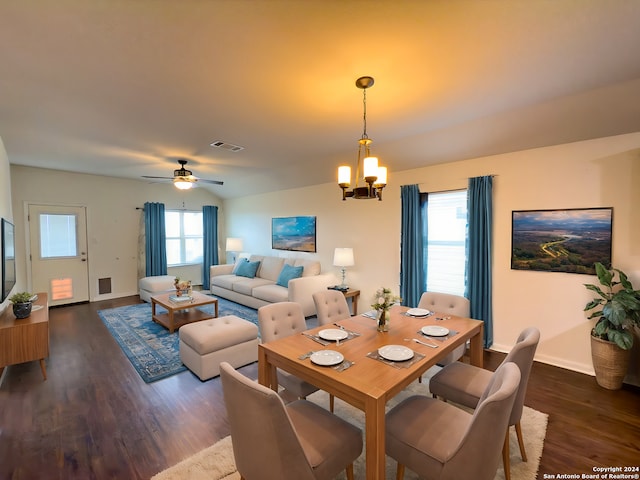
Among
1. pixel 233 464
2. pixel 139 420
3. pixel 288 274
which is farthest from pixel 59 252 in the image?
pixel 233 464

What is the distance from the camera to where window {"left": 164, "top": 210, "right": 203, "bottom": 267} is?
291 inches

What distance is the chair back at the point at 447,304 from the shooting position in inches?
109

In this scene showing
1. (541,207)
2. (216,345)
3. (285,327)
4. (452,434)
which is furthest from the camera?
(541,207)

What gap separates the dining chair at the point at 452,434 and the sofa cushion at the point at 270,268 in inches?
175

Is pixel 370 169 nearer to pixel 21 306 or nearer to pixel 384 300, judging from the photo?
pixel 384 300

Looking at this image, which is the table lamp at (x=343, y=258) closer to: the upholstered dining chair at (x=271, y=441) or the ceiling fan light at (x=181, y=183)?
the ceiling fan light at (x=181, y=183)

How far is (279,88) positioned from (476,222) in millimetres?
2822

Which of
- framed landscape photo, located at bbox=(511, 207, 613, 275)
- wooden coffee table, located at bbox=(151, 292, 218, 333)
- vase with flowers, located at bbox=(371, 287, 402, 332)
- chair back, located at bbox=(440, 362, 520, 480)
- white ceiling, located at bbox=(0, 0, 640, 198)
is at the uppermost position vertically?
white ceiling, located at bbox=(0, 0, 640, 198)

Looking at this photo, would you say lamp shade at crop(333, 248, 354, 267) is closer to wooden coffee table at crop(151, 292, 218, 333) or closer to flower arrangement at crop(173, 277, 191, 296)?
wooden coffee table at crop(151, 292, 218, 333)

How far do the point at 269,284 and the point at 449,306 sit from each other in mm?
3605

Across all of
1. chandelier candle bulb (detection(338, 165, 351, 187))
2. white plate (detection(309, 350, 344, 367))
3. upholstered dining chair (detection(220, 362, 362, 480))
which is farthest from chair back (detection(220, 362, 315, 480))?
chandelier candle bulb (detection(338, 165, 351, 187))

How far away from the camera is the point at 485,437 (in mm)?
1220

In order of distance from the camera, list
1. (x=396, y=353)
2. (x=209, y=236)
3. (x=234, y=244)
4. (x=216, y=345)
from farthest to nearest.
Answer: (x=209, y=236)
(x=234, y=244)
(x=216, y=345)
(x=396, y=353)

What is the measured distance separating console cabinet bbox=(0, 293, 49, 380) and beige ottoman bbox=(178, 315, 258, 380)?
1.33 m
